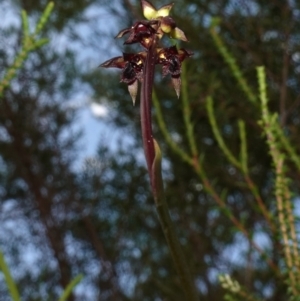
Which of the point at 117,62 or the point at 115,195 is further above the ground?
the point at 115,195

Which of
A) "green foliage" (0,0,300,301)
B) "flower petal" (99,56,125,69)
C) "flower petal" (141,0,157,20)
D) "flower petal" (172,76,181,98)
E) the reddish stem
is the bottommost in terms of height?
the reddish stem

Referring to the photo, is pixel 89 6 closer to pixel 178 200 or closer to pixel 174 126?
pixel 174 126

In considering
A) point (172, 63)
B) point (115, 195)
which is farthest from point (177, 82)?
point (115, 195)

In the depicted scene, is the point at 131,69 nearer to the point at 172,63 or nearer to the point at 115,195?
the point at 172,63

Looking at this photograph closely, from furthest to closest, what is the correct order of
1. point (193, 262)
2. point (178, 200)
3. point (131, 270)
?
point (131, 270)
point (178, 200)
point (193, 262)

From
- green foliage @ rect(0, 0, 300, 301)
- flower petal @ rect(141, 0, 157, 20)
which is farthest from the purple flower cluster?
green foliage @ rect(0, 0, 300, 301)

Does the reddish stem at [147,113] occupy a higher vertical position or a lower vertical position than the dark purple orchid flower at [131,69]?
lower

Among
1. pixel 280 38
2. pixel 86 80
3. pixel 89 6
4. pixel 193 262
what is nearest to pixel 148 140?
pixel 280 38

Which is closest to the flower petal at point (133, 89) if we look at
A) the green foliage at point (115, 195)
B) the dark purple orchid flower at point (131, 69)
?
the dark purple orchid flower at point (131, 69)

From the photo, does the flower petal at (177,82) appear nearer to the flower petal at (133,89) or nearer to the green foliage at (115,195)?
the flower petal at (133,89)

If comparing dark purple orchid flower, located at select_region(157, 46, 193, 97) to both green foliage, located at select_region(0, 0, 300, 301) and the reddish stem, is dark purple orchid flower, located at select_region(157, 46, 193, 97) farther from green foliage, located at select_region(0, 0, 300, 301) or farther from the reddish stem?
green foliage, located at select_region(0, 0, 300, 301)

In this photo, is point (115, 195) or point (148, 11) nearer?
point (148, 11)
